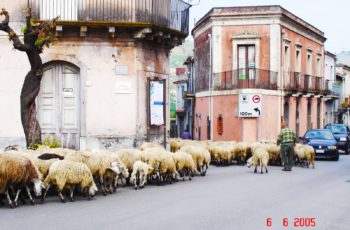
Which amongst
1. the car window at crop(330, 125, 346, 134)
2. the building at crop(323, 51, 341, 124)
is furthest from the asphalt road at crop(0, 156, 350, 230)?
the building at crop(323, 51, 341, 124)

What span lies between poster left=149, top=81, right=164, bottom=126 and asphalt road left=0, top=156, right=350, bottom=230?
5688mm

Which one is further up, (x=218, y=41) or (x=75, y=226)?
(x=218, y=41)

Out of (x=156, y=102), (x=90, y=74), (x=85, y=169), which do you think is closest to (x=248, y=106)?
(x=156, y=102)

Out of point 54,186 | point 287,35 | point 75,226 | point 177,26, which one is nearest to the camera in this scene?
point 75,226

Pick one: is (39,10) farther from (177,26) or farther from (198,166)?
(198,166)

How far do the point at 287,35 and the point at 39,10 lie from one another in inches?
896

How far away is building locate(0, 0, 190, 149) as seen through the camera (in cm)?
2152

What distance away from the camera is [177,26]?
23.8 metres

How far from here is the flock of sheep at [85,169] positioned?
1221cm

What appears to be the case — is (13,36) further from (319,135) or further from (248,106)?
(248,106)

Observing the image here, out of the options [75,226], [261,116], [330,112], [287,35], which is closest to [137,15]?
[75,226]
